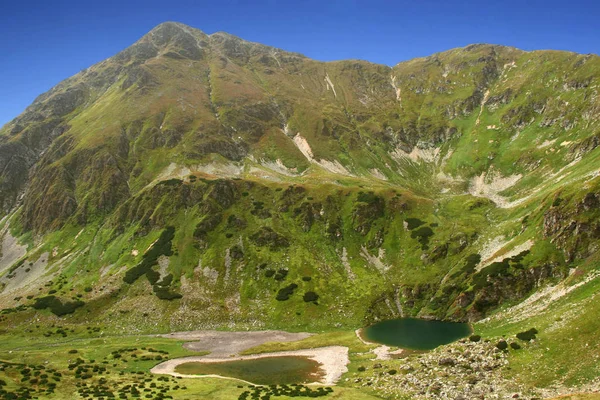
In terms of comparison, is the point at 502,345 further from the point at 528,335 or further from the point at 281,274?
the point at 281,274

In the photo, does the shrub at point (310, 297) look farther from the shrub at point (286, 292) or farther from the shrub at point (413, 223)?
the shrub at point (413, 223)

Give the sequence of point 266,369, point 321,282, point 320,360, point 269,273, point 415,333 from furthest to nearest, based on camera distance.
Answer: point 269,273
point 321,282
point 415,333
point 320,360
point 266,369

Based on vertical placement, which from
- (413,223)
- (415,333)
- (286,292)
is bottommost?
(415,333)

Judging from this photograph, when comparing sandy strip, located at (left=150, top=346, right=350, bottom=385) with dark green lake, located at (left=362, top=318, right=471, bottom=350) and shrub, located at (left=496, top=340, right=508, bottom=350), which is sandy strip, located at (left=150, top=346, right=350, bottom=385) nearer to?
dark green lake, located at (left=362, top=318, right=471, bottom=350)

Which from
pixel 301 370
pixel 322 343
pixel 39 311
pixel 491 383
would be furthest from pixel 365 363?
pixel 39 311

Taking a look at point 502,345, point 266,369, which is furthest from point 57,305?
point 502,345

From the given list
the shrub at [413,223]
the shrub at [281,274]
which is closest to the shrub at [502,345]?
the shrub at [281,274]

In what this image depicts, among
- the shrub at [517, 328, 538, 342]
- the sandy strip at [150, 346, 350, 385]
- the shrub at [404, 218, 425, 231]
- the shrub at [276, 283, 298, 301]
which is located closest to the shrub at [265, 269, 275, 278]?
the shrub at [276, 283, 298, 301]
